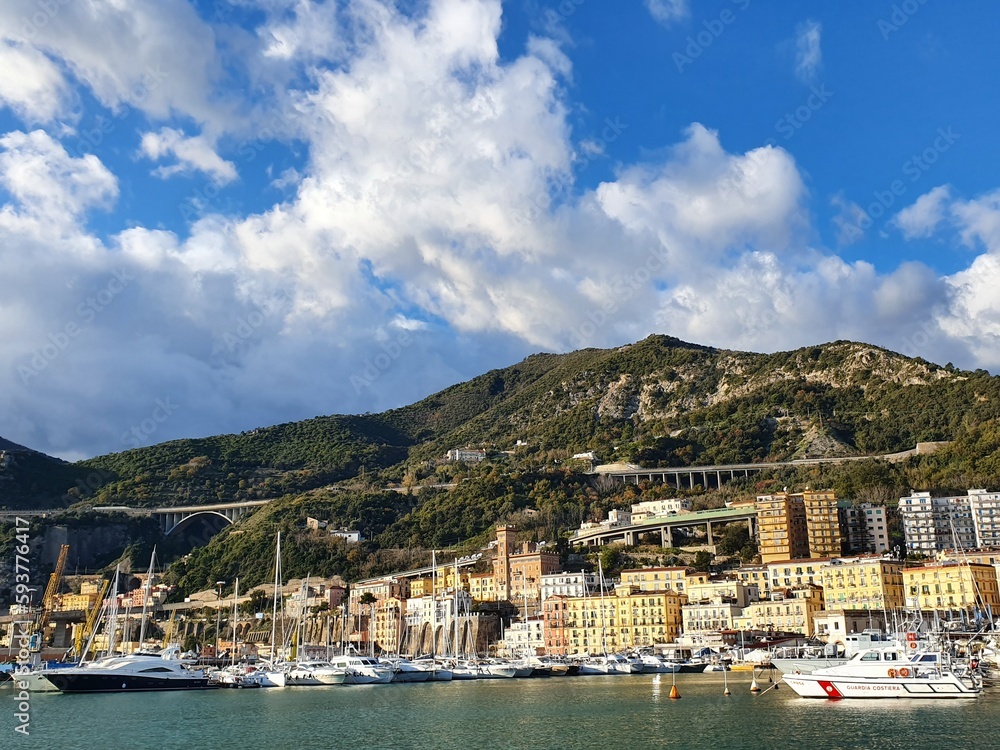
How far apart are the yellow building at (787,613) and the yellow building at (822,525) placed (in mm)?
13600

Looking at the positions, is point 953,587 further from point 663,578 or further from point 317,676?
point 317,676

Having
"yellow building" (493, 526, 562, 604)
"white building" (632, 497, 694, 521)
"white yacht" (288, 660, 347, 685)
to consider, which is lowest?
"white yacht" (288, 660, 347, 685)

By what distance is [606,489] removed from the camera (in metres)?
147

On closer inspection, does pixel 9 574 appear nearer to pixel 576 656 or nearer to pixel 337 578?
pixel 337 578

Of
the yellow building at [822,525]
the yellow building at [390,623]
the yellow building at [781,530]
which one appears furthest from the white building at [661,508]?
the yellow building at [390,623]

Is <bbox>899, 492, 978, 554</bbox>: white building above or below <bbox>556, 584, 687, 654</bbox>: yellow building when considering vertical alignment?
above

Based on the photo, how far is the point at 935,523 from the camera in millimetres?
109062

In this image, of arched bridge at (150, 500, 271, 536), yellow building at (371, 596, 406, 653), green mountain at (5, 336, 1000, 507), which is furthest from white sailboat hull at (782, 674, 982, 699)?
arched bridge at (150, 500, 271, 536)

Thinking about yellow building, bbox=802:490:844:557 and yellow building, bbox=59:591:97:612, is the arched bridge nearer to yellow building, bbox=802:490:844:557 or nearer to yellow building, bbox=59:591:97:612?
yellow building, bbox=59:591:97:612

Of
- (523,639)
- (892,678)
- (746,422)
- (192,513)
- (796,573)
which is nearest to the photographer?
(892,678)

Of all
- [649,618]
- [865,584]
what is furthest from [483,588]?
[865,584]

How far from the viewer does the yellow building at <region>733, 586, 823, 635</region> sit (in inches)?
3568

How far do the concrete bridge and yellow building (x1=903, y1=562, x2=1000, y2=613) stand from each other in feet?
95.0

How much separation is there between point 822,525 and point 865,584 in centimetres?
1901
